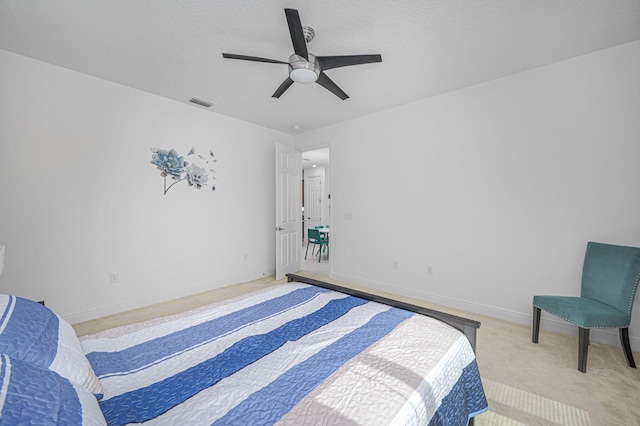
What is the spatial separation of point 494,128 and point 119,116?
4075mm

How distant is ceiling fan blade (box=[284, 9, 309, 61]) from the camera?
1.57 meters

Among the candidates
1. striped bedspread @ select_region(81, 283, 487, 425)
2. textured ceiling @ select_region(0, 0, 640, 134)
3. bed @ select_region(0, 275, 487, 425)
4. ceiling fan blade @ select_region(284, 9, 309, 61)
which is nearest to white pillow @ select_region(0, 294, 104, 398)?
bed @ select_region(0, 275, 487, 425)

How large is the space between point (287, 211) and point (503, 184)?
304 centimetres

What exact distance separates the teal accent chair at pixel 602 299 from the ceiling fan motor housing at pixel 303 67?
8.79 feet

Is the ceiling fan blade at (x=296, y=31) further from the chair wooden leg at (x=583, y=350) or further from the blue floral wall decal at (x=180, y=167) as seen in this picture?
the chair wooden leg at (x=583, y=350)

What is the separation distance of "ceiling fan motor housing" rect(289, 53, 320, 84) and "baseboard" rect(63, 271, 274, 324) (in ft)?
9.75

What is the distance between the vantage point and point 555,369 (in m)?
2.00

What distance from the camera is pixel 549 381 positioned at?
6.12ft

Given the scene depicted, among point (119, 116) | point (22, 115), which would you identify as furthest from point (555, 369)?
point (22, 115)

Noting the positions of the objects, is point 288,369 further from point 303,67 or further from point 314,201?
point 314,201

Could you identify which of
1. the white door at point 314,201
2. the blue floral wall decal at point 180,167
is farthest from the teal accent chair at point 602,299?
the white door at point 314,201

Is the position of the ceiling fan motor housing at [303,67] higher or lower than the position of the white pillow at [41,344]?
higher

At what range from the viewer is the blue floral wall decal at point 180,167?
3.33 meters

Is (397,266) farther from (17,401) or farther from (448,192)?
(17,401)
